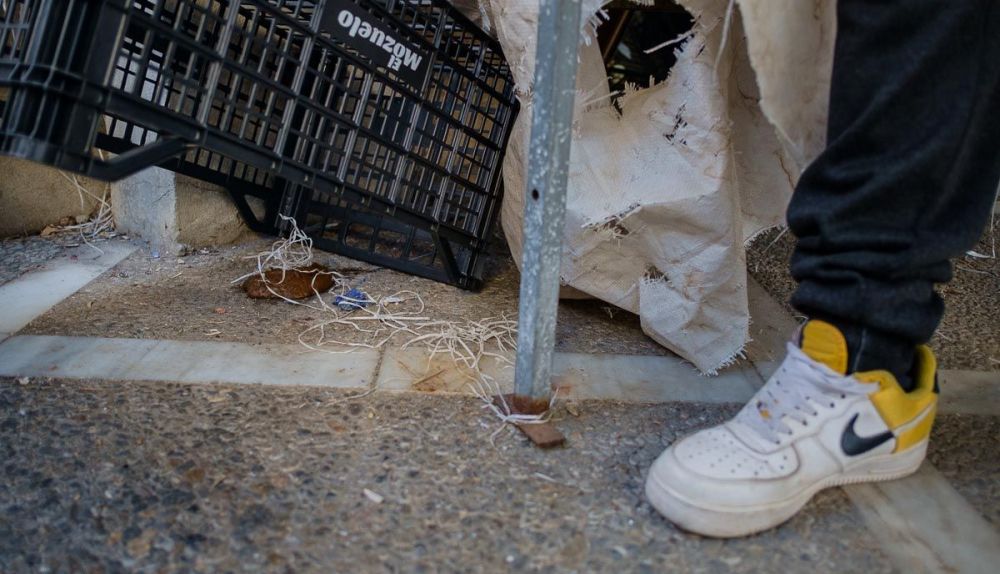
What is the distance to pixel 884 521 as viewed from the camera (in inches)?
33.1

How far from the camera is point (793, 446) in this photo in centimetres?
84

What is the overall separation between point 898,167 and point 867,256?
0.10 m

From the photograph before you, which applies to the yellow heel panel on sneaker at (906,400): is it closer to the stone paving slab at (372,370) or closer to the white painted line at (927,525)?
the white painted line at (927,525)

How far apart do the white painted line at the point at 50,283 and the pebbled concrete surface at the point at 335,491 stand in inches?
11.3

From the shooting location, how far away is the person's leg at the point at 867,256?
0.79 metres

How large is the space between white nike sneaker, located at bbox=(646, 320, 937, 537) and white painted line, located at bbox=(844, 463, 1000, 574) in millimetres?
30

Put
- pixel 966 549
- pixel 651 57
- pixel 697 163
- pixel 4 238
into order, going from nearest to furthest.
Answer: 1. pixel 966 549
2. pixel 697 163
3. pixel 4 238
4. pixel 651 57

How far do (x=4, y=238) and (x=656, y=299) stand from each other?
5.03ft

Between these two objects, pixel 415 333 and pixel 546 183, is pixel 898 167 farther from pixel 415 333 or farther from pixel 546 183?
pixel 415 333

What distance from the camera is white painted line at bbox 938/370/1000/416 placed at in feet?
3.58

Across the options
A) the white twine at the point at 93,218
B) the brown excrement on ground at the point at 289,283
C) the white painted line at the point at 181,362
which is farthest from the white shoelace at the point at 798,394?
the white twine at the point at 93,218

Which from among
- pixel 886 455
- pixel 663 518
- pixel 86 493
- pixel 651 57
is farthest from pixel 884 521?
pixel 651 57

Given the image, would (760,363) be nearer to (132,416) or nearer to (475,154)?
(475,154)

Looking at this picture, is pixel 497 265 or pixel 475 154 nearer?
pixel 475 154
